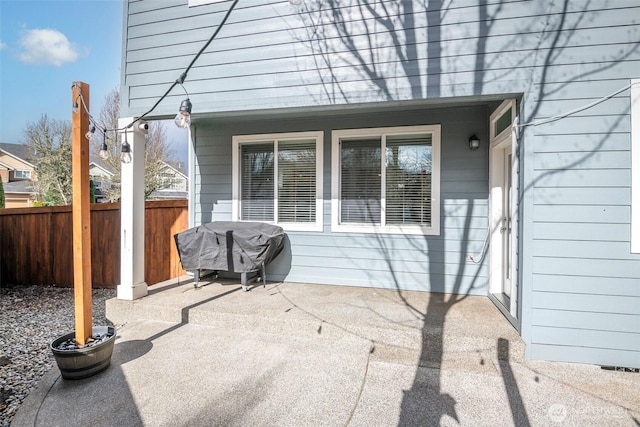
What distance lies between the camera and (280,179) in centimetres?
484

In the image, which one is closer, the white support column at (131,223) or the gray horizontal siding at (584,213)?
the gray horizontal siding at (584,213)

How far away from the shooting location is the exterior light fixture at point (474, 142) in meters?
3.97

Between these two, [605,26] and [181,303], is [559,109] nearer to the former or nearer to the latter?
[605,26]

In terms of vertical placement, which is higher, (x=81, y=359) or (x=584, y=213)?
(x=584, y=213)

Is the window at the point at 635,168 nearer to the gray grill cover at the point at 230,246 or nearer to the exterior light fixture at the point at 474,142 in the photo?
the exterior light fixture at the point at 474,142

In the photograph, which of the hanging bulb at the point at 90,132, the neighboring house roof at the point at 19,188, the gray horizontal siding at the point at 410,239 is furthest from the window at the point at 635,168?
the neighboring house roof at the point at 19,188

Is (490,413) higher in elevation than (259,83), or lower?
lower

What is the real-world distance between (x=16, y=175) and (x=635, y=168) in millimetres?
29541

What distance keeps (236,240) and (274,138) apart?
170 cm

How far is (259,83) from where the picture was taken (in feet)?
11.8

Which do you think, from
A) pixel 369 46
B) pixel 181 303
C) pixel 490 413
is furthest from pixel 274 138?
pixel 490 413

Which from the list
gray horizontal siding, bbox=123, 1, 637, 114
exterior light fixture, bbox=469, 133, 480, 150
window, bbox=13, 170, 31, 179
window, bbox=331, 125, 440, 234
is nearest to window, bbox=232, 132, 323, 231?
window, bbox=331, 125, 440, 234

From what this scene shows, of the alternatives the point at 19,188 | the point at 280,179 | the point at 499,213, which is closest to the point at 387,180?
the point at 499,213

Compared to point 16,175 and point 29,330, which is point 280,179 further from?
point 16,175
